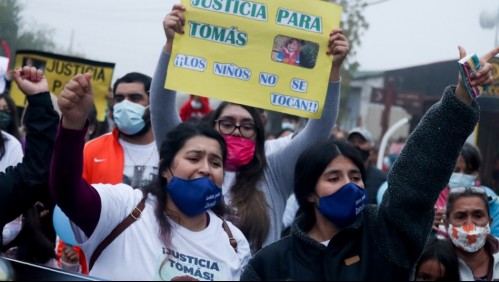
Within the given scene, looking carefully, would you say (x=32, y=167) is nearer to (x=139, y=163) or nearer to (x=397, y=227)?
(x=139, y=163)

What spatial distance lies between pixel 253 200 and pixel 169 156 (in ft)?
2.72

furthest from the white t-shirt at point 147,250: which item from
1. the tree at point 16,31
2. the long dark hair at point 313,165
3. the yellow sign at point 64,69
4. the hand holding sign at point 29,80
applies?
the tree at point 16,31

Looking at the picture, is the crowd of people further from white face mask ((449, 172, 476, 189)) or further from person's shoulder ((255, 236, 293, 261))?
white face mask ((449, 172, 476, 189))

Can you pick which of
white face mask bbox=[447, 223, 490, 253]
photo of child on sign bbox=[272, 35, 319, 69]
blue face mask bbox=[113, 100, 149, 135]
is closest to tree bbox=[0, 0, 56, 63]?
blue face mask bbox=[113, 100, 149, 135]

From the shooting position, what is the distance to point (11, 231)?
17.7 feet

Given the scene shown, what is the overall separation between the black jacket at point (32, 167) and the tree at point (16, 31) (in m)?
5.74

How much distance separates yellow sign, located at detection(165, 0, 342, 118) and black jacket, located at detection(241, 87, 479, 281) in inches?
54.1

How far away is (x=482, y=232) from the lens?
4.68m

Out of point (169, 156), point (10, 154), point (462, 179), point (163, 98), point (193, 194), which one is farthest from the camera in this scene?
point (462, 179)

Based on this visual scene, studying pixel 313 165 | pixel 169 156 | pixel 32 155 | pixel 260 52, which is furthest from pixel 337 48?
pixel 32 155

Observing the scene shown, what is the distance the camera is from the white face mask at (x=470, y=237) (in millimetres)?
4648

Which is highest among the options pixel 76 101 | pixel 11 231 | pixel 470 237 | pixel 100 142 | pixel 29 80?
pixel 29 80

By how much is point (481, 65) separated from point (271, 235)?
1.83m

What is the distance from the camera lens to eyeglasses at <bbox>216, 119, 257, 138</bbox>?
4871 mm
